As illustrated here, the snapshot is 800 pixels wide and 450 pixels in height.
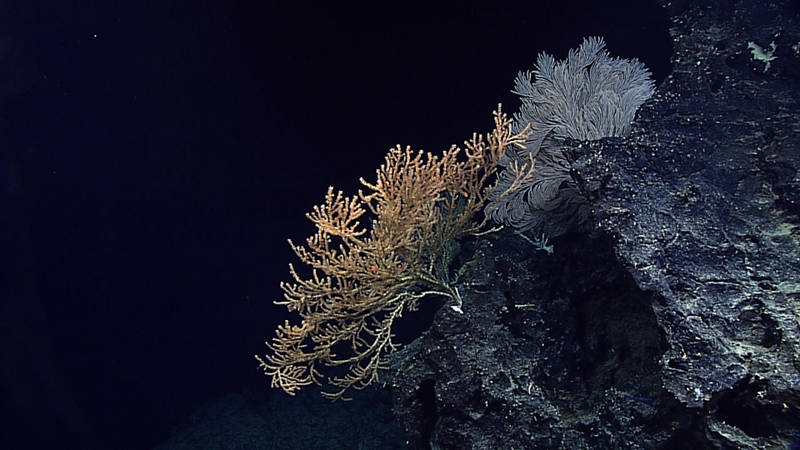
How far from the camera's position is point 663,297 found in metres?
2.33

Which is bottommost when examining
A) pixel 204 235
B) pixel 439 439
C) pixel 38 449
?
pixel 38 449

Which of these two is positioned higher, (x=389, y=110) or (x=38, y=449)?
(x=389, y=110)

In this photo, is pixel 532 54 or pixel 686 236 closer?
pixel 686 236

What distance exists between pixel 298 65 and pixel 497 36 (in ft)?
8.49

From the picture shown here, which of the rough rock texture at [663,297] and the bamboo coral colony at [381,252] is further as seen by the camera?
the bamboo coral colony at [381,252]

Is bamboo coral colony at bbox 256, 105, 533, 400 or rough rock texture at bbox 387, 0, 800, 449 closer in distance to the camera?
rough rock texture at bbox 387, 0, 800, 449

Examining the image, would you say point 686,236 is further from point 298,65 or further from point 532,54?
point 298,65

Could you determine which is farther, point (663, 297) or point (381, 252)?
point (381, 252)

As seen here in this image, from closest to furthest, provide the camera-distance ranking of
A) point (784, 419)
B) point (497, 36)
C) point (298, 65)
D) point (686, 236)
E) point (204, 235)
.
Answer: point (784, 419) → point (686, 236) → point (497, 36) → point (298, 65) → point (204, 235)

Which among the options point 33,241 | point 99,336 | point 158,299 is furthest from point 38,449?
point 33,241

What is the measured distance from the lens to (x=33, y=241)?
721 cm

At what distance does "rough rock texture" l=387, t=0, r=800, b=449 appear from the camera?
2139 millimetres

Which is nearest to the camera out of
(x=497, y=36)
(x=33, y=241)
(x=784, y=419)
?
(x=784, y=419)

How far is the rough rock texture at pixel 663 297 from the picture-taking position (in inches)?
84.2
